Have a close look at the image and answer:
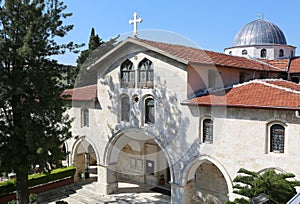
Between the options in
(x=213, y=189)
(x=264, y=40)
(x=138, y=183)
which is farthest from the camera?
(x=264, y=40)

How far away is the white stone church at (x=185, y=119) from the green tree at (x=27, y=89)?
4.41 metres

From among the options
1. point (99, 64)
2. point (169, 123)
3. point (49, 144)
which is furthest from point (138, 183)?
point (49, 144)

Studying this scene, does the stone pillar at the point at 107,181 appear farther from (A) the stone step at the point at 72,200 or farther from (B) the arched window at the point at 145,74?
(B) the arched window at the point at 145,74

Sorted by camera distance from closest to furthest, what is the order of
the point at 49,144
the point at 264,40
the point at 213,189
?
1. the point at 49,144
2. the point at 213,189
3. the point at 264,40

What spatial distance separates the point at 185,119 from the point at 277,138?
409 cm

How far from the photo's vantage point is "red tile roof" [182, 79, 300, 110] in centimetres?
1061

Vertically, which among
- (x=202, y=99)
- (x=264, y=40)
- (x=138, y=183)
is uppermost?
(x=264, y=40)

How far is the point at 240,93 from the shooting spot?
12.4 meters

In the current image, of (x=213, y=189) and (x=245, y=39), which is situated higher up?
(x=245, y=39)

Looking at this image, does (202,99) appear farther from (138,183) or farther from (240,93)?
(138,183)

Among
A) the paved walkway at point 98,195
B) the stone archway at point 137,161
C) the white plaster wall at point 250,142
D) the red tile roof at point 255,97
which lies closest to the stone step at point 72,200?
the paved walkway at point 98,195

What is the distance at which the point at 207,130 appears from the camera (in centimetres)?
1273

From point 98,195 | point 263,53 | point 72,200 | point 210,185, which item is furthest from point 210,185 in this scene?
point 263,53

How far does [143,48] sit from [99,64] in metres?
3.52
